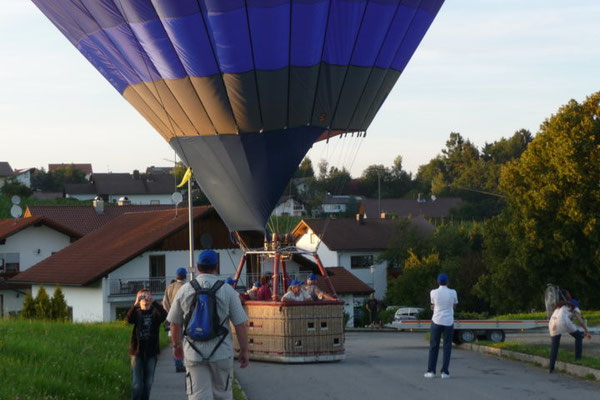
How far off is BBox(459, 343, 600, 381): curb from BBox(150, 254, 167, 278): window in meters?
26.5

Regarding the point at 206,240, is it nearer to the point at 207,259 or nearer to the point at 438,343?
the point at 438,343

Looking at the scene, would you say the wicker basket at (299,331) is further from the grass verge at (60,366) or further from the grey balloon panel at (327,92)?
the grey balloon panel at (327,92)

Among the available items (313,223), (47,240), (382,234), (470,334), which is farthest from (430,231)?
(470,334)

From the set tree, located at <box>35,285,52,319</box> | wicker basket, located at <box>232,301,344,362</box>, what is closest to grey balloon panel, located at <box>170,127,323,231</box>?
wicker basket, located at <box>232,301,344,362</box>

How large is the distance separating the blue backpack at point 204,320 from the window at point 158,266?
37135mm

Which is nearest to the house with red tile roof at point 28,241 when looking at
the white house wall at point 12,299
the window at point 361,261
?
the white house wall at point 12,299

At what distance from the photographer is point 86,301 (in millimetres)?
46000

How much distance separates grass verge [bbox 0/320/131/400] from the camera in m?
10.7

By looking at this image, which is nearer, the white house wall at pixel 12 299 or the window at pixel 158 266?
the window at pixel 158 266

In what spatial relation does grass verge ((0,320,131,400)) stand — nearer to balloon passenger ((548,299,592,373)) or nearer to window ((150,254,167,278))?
balloon passenger ((548,299,592,373))

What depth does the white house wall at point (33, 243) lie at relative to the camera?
57.5 meters

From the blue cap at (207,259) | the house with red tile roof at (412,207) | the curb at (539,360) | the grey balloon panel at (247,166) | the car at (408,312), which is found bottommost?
the car at (408,312)

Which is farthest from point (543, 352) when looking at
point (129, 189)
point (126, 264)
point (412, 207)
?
point (129, 189)

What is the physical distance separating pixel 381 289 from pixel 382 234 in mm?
4943
